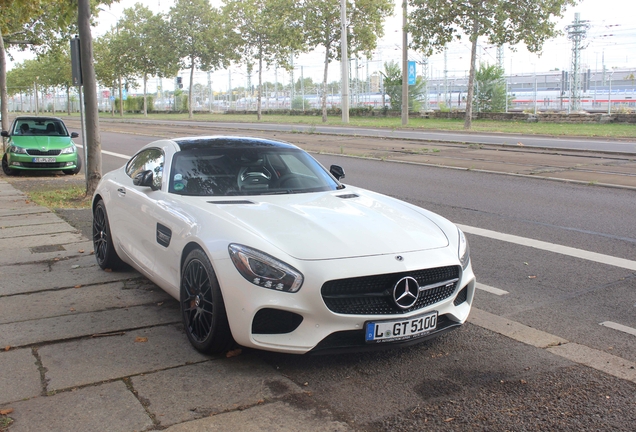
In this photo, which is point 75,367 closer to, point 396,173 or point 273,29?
point 396,173

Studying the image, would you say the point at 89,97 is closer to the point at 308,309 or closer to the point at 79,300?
the point at 79,300

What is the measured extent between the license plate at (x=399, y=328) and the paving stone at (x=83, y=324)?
68.9 inches

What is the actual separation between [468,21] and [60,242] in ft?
87.1

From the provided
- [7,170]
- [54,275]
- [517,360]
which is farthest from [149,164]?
[7,170]

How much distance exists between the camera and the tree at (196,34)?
179ft

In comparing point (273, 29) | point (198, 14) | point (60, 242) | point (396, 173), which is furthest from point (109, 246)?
point (198, 14)

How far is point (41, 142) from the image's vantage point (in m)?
15.5

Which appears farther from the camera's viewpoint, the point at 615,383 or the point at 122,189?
the point at 122,189

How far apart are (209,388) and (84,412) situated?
2.20 ft

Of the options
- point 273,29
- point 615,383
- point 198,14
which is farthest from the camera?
point 198,14

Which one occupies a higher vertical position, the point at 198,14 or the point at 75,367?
the point at 198,14

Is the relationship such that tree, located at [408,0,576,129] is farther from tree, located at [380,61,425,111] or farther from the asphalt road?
the asphalt road

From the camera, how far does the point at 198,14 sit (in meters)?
55.5

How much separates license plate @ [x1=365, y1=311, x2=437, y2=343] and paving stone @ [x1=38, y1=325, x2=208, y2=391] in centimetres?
111
